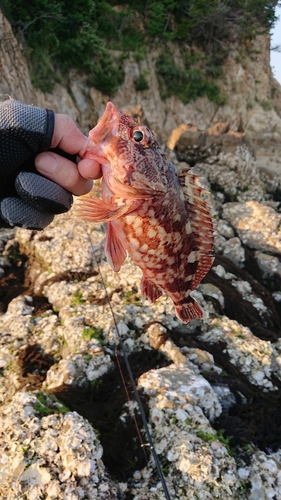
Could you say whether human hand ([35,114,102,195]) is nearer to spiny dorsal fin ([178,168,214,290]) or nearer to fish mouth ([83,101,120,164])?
fish mouth ([83,101,120,164])

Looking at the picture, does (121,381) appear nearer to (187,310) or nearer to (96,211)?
(187,310)

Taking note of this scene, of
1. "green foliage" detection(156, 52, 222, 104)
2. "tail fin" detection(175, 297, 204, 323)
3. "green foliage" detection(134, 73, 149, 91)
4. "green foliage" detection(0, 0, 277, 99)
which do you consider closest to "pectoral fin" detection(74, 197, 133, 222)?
"tail fin" detection(175, 297, 204, 323)

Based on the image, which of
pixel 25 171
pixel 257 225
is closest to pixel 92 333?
pixel 25 171

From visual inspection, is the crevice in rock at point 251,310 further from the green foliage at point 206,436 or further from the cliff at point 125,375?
the green foliage at point 206,436

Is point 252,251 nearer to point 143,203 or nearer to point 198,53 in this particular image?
point 143,203

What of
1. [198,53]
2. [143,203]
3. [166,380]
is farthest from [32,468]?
[198,53]

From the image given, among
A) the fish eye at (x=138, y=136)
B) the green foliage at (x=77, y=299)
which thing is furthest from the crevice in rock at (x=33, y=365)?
the fish eye at (x=138, y=136)
